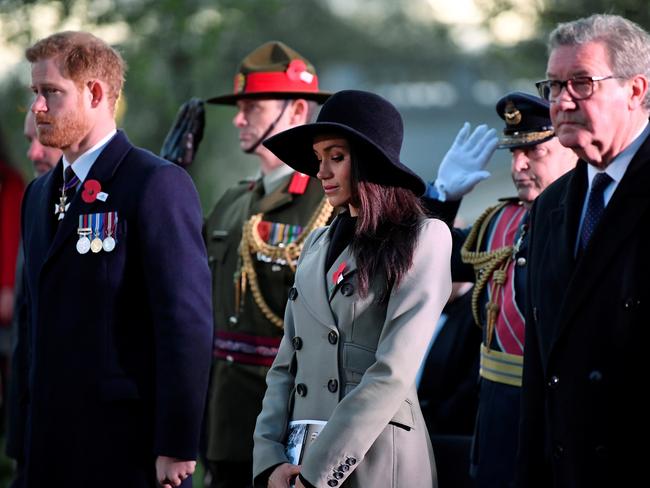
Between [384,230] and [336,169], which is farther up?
[336,169]

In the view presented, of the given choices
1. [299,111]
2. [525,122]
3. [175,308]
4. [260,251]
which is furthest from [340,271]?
[299,111]

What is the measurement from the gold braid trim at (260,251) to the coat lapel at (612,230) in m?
2.51

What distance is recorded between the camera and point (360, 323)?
3879 millimetres

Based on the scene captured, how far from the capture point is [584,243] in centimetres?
365

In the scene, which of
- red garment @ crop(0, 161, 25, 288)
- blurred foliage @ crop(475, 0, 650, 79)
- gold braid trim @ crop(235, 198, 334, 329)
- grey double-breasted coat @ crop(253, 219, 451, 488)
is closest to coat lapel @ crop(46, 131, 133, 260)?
grey double-breasted coat @ crop(253, 219, 451, 488)

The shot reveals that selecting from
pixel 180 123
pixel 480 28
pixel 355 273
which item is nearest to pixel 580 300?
pixel 355 273

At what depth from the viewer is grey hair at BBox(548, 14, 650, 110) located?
367 centimetres

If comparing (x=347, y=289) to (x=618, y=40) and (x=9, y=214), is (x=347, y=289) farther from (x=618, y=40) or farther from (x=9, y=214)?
(x=9, y=214)

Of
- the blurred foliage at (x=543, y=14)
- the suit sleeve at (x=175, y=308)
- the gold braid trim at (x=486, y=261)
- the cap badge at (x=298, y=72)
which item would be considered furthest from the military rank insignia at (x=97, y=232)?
the blurred foliage at (x=543, y=14)

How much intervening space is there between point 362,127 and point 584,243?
2.78ft

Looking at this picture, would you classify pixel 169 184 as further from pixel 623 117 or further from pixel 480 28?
pixel 480 28

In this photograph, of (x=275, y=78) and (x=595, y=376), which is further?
(x=275, y=78)

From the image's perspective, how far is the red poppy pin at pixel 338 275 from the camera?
3945 mm

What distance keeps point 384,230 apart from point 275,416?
0.70 meters
